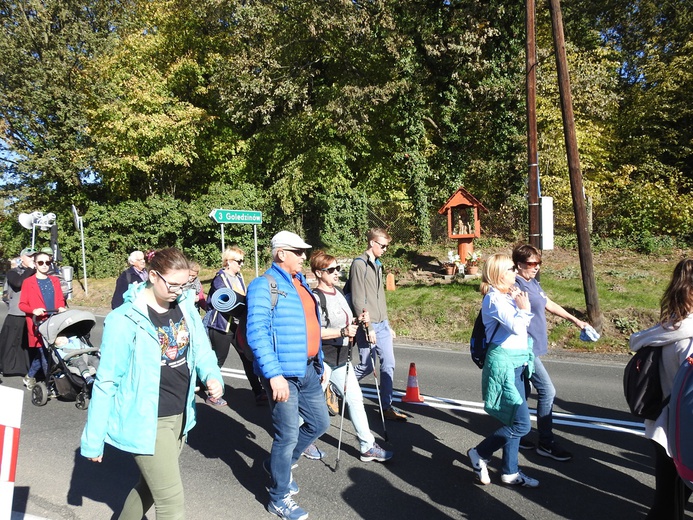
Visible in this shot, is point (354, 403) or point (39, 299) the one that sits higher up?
point (39, 299)

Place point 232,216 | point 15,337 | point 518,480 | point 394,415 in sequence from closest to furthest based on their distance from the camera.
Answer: point 518,480 → point 394,415 → point 15,337 → point 232,216

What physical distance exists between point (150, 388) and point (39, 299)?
479 centimetres

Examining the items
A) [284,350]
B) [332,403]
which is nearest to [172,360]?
[284,350]

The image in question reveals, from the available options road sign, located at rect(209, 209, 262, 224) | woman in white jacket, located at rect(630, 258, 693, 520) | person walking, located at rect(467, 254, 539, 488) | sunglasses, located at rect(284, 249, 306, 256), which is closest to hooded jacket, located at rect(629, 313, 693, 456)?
woman in white jacket, located at rect(630, 258, 693, 520)

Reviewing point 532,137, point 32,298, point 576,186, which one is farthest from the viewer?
point 532,137

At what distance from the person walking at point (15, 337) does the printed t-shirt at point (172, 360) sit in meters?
5.14

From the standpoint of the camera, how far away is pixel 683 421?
8.07ft

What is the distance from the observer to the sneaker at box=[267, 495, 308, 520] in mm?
3729

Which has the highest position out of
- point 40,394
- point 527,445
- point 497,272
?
point 497,272

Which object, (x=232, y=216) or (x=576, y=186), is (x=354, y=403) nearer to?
(x=576, y=186)

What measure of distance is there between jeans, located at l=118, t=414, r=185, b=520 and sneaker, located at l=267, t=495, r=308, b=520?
35.8 inches

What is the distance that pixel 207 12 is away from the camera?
20.9 metres

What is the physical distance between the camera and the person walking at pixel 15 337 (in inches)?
284

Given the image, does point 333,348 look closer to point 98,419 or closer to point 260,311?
point 260,311
